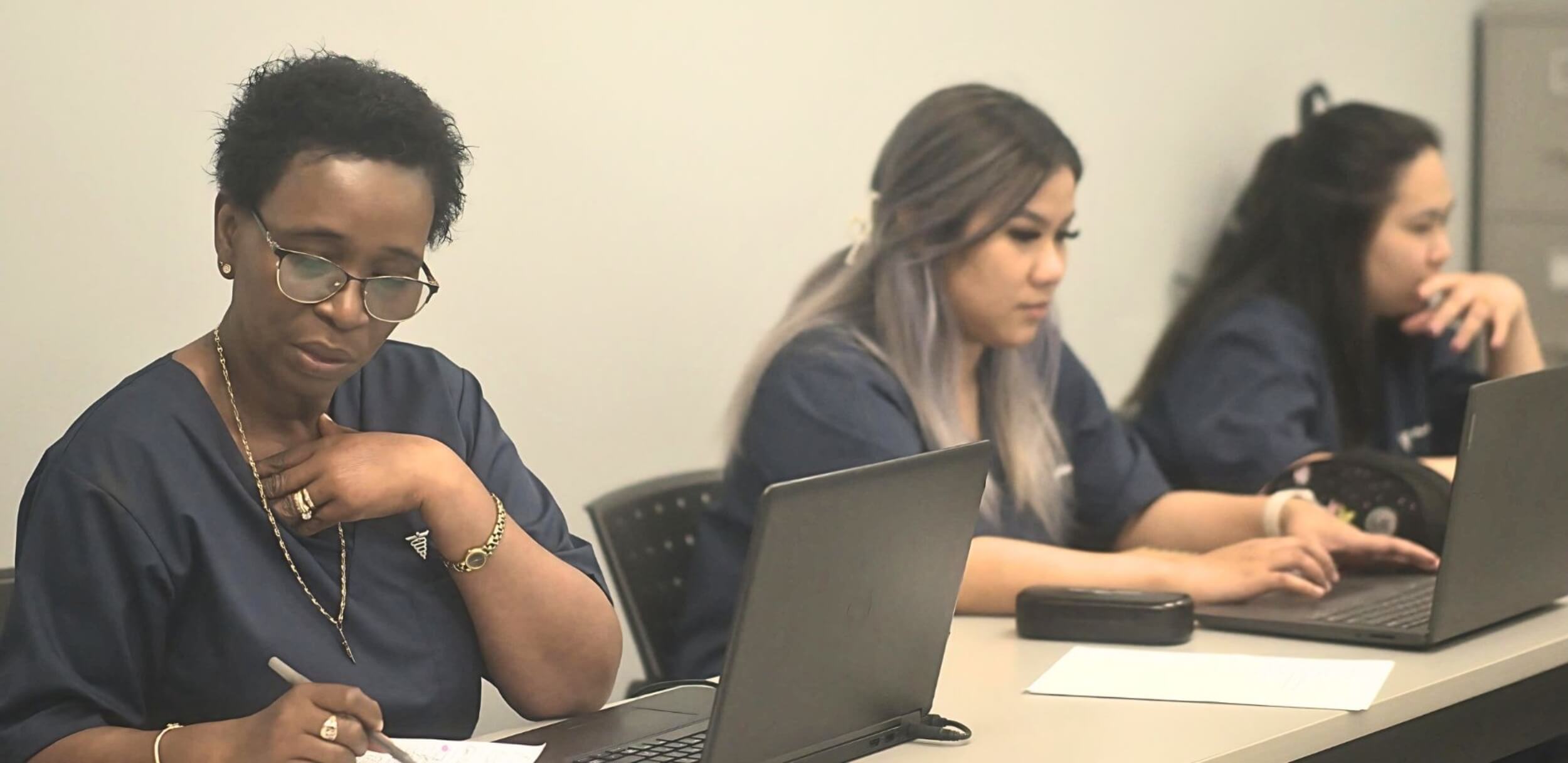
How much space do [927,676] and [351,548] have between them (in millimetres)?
540

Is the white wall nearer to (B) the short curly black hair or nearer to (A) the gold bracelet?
(B) the short curly black hair

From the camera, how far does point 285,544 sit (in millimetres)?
1572

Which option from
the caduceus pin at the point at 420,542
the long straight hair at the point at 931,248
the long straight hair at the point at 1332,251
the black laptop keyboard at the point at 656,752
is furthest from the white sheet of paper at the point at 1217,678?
the long straight hair at the point at 1332,251

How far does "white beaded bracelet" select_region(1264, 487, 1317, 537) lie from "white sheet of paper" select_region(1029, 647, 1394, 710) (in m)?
0.59

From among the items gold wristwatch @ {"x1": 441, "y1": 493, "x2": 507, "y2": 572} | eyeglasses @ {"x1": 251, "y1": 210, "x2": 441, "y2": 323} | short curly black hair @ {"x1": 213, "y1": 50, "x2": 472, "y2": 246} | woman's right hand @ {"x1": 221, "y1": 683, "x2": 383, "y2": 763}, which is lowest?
woman's right hand @ {"x1": 221, "y1": 683, "x2": 383, "y2": 763}

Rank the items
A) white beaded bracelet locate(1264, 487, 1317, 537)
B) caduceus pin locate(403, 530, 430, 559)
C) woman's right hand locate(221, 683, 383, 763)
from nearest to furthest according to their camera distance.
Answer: woman's right hand locate(221, 683, 383, 763) < caduceus pin locate(403, 530, 430, 559) < white beaded bracelet locate(1264, 487, 1317, 537)

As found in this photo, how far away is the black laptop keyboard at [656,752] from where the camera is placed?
1.56 meters

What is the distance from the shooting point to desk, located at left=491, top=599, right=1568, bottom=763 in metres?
1.59

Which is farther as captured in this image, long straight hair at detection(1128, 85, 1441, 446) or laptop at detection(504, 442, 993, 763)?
long straight hair at detection(1128, 85, 1441, 446)

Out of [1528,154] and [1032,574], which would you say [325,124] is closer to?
[1032,574]

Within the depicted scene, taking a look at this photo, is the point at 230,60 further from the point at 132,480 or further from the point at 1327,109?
the point at 1327,109

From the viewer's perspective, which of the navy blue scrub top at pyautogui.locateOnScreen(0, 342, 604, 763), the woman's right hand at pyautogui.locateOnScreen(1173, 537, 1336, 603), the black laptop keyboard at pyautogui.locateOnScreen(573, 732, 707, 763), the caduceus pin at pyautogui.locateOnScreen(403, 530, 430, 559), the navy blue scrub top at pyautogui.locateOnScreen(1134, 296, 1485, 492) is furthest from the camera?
the navy blue scrub top at pyautogui.locateOnScreen(1134, 296, 1485, 492)

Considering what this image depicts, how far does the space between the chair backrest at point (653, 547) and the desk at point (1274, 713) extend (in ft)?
1.28

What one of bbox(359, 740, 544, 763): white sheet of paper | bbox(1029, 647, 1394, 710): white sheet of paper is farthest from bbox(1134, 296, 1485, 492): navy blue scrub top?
bbox(359, 740, 544, 763): white sheet of paper
